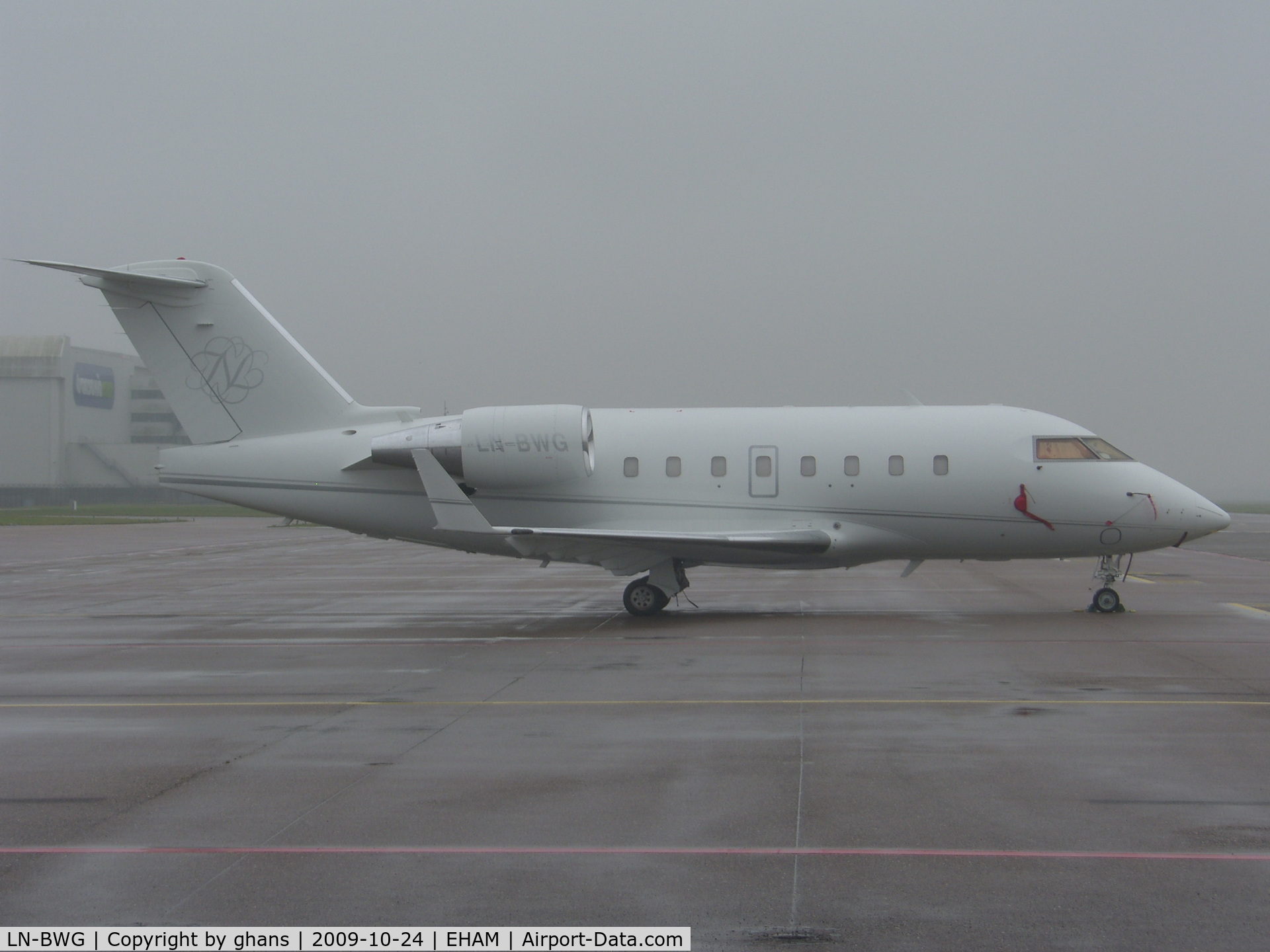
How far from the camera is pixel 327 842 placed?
678 cm

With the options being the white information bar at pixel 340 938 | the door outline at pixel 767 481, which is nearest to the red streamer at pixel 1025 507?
the door outline at pixel 767 481

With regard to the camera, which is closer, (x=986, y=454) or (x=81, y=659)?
(x=81, y=659)

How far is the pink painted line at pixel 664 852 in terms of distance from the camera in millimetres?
6375

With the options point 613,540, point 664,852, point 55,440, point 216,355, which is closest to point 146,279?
point 216,355

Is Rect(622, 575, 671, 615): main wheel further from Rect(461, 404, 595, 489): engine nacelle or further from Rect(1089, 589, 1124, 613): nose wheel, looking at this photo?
Rect(1089, 589, 1124, 613): nose wheel

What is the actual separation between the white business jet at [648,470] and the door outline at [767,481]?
0.03 m

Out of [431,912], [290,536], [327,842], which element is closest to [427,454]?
[327,842]

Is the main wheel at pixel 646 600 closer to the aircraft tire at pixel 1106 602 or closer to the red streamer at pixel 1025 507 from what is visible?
the red streamer at pixel 1025 507

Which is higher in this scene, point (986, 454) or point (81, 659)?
point (986, 454)

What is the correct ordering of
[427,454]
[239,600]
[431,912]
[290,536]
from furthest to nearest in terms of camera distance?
1. [290,536]
2. [239,600]
3. [427,454]
4. [431,912]

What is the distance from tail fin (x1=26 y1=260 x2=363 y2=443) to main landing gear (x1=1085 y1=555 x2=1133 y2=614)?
1354 centimetres

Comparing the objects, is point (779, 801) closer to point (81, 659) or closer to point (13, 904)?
point (13, 904)

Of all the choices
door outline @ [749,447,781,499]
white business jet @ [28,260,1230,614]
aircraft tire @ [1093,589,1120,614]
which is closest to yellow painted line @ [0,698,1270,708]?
white business jet @ [28,260,1230,614]

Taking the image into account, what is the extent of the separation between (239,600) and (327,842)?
17704mm
